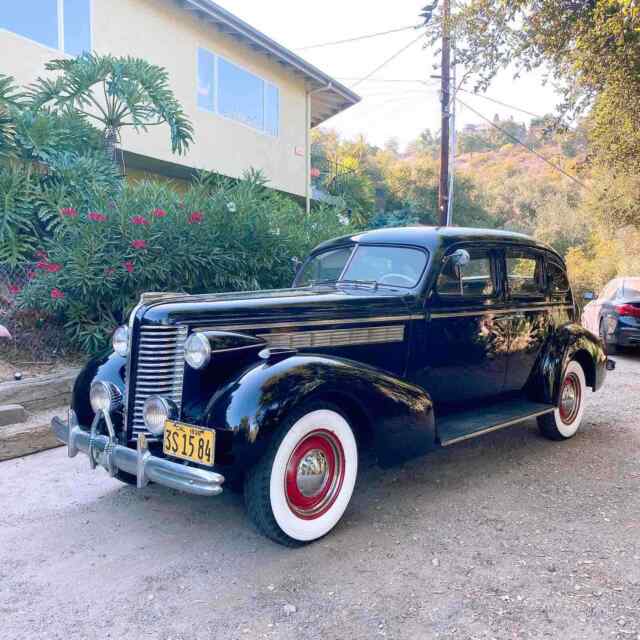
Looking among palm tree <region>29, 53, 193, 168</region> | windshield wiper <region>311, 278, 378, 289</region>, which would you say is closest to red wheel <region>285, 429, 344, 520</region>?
windshield wiper <region>311, 278, 378, 289</region>

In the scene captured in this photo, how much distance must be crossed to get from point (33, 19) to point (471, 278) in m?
8.41

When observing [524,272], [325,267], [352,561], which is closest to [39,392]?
[325,267]

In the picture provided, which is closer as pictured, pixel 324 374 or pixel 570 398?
pixel 324 374

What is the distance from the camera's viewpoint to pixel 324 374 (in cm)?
320

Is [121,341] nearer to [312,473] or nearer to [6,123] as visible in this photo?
[312,473]

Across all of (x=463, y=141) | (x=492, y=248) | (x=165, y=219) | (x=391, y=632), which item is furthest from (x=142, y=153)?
(x=463, y=141)

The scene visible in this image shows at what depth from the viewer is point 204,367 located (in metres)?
3.18

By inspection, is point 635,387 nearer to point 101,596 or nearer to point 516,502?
point 516,502

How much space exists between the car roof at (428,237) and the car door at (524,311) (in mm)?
186

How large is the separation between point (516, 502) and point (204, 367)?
7.20 ft

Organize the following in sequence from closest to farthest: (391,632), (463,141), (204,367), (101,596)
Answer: (391,632)
(101,596)
(204,367)
(463,141)

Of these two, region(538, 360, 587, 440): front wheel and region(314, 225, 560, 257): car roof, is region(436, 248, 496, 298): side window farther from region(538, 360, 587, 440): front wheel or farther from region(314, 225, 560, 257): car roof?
region(538, 360, 587, 440): front wheel

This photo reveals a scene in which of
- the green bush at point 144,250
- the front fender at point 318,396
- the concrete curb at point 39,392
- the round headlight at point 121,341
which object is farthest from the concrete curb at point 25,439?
the front fender at point 318,396

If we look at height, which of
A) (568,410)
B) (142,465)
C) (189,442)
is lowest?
(568,410)
